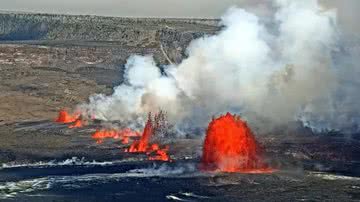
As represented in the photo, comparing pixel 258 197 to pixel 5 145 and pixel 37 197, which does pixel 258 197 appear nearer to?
pixel 37 197

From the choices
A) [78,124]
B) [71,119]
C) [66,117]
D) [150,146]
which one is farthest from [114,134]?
[66,117]

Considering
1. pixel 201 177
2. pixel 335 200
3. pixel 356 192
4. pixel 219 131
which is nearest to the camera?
pixel 335 200

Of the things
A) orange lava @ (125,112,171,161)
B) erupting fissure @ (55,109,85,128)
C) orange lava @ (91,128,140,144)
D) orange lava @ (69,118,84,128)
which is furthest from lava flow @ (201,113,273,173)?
erupting fissure @ (55,109,85,128)

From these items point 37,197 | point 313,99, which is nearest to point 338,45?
point 313,99

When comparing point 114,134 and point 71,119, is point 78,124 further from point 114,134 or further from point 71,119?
point 114,134

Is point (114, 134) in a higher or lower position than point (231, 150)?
higher

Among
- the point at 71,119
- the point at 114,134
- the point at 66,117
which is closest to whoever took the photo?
the point at 114,134

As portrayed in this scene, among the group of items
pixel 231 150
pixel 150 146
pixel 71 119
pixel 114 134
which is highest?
pixel 71 119

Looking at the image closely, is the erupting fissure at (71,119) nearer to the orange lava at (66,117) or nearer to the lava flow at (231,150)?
the orange lava at (66,117)
